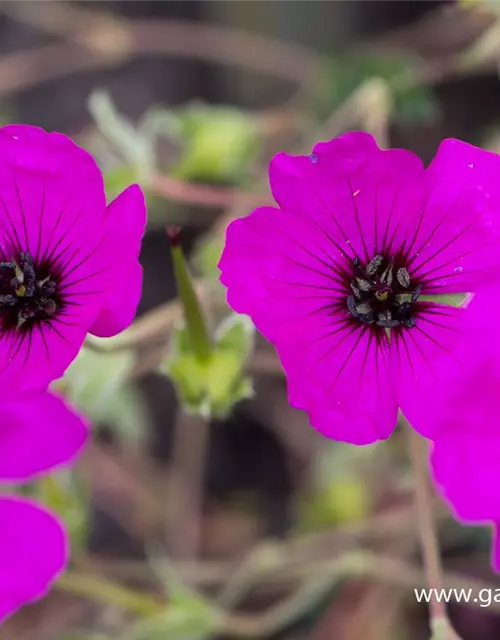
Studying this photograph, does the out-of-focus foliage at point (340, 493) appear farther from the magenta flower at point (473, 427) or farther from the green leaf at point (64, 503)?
the magenta flower at point (473, 427)

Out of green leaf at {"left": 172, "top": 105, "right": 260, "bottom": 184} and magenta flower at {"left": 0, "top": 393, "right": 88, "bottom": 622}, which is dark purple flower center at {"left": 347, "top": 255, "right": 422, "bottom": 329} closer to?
magenta flower at {"left": 0, "top": 393, "right": 88, "bottom": 622}

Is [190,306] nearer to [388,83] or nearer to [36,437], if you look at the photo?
[36,437]

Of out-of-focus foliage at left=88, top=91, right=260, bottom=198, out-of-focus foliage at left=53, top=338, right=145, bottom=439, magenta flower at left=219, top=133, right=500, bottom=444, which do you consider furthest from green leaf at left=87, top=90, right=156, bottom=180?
magenta flower at left=219, top=133, right=500, bottom=444

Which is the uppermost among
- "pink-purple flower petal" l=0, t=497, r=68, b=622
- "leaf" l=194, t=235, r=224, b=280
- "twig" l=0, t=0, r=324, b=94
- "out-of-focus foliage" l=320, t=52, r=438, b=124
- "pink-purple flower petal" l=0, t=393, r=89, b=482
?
"twig" l=0, t=0, r=324, b=94

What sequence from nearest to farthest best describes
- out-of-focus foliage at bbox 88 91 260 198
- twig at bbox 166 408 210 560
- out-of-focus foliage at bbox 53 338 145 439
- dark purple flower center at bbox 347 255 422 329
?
1. dark purple flower center at bbox 347 255 422 329
2. out-of-focus foliage at bbox 53 338 145 439
3. out-of-focus foliage at bbox 88 91 260 198
4. twig at bbox 166 408 210 560

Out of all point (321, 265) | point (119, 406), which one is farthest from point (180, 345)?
point (119, 406)

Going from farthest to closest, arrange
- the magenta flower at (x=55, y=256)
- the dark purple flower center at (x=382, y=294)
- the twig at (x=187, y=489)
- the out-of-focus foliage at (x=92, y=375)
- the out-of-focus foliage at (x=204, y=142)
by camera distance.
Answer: the twig at (x=187, y=489)
the out-of-focus foliage at (x=204, y=142)
the out-of-focus foliage at (x=92, y=375)
the dark purple flower center at (x=382, y=294)
the magenta flower at (x=55, y=256)

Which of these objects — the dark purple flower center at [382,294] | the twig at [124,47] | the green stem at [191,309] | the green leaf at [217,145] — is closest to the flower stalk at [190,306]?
the green stem at [191,309]
